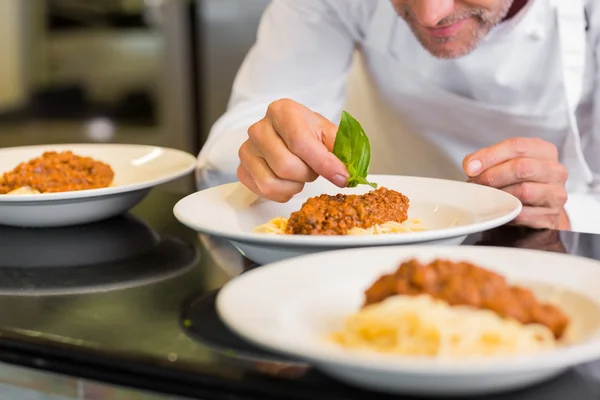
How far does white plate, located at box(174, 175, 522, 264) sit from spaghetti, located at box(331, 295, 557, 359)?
0.73 feet

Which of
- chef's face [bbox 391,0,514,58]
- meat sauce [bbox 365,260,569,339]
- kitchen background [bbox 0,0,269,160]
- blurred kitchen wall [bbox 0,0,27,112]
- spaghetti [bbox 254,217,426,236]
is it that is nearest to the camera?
meat sauce [bbox 365,260,569,339]

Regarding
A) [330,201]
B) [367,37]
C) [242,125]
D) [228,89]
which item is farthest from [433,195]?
[228,89]

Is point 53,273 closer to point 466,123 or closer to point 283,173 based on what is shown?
point 283,173

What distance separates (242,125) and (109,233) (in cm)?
59

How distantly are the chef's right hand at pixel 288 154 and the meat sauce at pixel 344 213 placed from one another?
0.17 feet

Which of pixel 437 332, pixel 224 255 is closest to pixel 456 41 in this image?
pixel 224 255

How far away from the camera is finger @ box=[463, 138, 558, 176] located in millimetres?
1219

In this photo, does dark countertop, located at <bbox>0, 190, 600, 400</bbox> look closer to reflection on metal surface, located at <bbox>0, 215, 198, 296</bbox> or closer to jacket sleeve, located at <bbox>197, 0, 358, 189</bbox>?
reflection on metal surface, located at <bbox>0, 215, 198, 296</bbox>

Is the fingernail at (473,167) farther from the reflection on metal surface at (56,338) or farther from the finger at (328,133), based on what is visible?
the reflection on metal surface at (56,338)

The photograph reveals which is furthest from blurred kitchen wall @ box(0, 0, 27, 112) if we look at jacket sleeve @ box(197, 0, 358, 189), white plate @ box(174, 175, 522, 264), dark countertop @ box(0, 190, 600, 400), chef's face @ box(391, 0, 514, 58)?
white plate @ box(174, 175, 522, 264)

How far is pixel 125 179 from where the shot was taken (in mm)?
1538

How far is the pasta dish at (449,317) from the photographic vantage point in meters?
Answer: 0.63

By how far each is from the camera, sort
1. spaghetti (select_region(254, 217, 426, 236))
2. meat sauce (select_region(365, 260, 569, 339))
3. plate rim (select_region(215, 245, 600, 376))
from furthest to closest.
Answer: spaghetti (select_region(254, 217, 426, 236))
meat sauce (select_region(365, 260, 569, 339))
plate rim (select_region(215, 245, 600, 376))

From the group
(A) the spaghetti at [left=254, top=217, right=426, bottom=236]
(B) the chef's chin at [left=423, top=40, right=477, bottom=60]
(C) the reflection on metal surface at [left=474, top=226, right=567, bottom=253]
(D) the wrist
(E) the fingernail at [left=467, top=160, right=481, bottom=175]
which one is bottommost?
(D) the wrist
